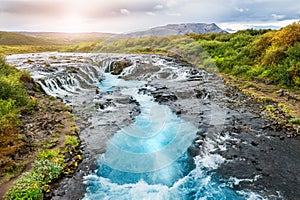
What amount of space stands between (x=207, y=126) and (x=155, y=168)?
15.2 feet

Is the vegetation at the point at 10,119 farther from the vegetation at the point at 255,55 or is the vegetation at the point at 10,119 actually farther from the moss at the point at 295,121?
the vegetation at the point at 255,55

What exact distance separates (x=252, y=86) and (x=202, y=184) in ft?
45.5

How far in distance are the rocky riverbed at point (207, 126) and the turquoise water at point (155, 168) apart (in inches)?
12.6

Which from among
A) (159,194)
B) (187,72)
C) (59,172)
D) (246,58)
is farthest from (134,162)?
(246,58)

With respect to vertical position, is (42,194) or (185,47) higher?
(185,47)

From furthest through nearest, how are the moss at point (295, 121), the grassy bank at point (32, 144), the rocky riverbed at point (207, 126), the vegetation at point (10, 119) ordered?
1. the moss at point (295, 121)
2. the vegetation at point (10, 119)
3. the rocky riverbed at point (207, 126)
4. the grassy bank at point (32, 144)

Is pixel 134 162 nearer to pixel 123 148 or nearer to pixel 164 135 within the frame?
pixel 123 148

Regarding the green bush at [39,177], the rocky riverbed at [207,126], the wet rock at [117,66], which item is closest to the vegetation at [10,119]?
the green bush at [39,177]

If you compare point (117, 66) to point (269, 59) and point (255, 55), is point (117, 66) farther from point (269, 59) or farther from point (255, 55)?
point (269, 59)

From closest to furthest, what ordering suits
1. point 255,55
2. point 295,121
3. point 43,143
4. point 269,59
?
point 43,143
point 295,121
point 269,59
point 255,55

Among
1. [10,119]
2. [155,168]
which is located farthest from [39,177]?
[10,119]

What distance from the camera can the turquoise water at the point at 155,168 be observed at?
7.38 m

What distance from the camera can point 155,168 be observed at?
29.1 feet

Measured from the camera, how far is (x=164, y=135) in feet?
38.5
